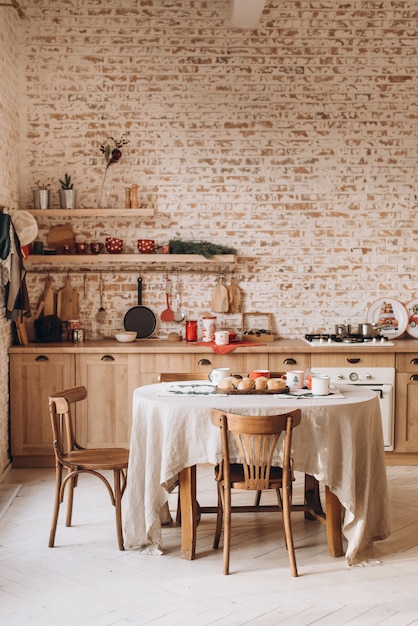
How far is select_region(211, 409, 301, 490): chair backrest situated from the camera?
3.81m

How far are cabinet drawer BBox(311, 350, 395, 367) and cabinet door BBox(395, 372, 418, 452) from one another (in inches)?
6.2

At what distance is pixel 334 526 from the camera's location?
4250 mm

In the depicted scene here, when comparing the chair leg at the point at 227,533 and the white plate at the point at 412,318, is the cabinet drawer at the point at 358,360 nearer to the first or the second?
the white plate at the point at 412,318

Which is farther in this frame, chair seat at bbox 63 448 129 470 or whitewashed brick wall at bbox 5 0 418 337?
whitewashed brick wall at bbox 5 0 418 337

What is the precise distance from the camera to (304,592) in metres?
3.75

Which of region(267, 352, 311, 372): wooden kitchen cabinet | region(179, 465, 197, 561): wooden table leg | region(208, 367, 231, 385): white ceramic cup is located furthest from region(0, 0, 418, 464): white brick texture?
region(179, 465, 197, 561): wooden table leg

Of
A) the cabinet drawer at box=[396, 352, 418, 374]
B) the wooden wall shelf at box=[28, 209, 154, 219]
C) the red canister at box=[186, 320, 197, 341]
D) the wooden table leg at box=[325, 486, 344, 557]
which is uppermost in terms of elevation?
the wooden wall shelf at box=[28, 209, 154, 219]

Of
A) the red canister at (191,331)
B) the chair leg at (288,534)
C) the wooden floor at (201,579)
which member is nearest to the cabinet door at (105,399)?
the red canister at (191,331)

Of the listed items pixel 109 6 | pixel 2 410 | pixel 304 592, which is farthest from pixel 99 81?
pixel 304 592

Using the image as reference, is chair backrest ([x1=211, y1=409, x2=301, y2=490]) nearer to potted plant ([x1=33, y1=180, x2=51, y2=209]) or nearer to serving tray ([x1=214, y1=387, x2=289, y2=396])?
serving tray ([x1=214, y1=387, x2=289, y2=396])

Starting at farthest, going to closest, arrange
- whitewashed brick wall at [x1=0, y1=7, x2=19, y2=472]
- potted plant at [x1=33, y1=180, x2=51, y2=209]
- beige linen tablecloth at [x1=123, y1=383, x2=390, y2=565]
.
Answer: potted plant at [x1=33, y1=180, x2=51, y2=209], whitewashed brick wall at [x1=0, y1=7, x2=19, y2=472], beige linen tablecloth at [x1=123, y1=383, x2=390, y2=565]

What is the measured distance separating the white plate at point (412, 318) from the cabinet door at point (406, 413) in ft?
2.30

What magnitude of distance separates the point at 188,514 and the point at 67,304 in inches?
119

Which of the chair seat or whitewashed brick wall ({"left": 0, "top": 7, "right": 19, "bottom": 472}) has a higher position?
→ whitewashed brick wall ({"left": 0, "top": 7, "right": 19, "bottom": 472})
